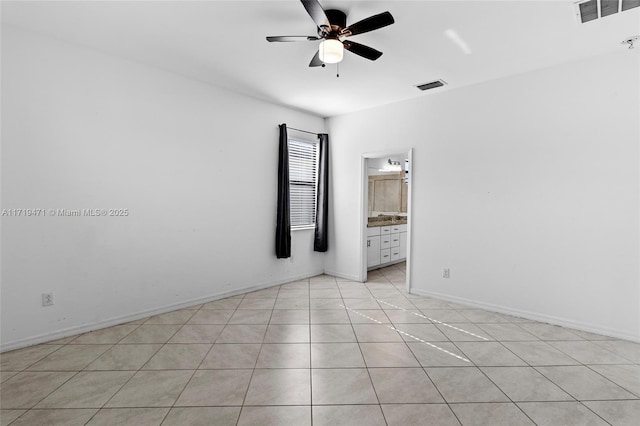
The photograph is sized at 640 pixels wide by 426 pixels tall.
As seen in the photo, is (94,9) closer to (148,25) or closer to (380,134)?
(148,25)

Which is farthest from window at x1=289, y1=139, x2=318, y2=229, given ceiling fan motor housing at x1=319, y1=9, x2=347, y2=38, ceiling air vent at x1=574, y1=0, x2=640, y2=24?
ceiling air vent at x1=574, y1=0, x2=640, y2=24

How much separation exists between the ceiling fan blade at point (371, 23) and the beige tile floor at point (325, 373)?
2516 millimetres

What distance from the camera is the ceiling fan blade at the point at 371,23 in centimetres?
204

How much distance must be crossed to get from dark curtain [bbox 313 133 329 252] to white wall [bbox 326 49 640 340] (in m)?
1.13

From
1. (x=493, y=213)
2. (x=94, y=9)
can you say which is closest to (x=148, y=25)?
(x=94, y=9)

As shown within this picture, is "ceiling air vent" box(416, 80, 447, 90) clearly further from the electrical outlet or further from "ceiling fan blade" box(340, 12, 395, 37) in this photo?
the electrical outlet

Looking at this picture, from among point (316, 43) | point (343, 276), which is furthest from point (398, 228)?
point (316, 43)

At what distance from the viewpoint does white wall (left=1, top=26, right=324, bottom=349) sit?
2.60 metres

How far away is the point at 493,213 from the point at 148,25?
397 centimetres

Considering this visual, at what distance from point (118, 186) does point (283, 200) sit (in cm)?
208

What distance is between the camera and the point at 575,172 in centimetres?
307

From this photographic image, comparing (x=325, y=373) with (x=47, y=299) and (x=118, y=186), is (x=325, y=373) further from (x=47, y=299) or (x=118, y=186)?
(x=118, y=186)

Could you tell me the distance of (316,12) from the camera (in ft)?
6.59

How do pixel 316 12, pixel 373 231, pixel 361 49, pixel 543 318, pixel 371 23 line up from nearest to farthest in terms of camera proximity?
pixel 316 12, pixel 371 23, pixel 361 49, pixel 543 318, pixel 373 231
